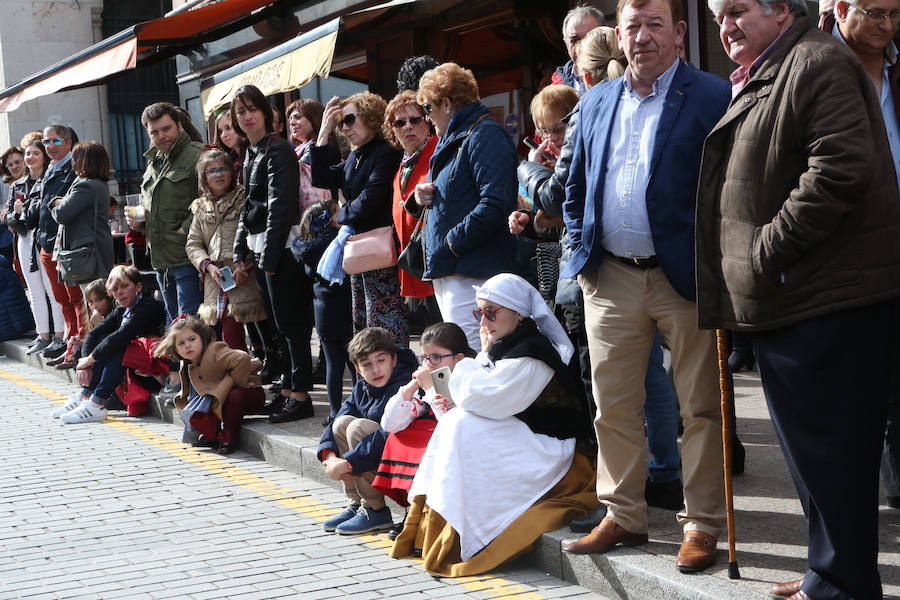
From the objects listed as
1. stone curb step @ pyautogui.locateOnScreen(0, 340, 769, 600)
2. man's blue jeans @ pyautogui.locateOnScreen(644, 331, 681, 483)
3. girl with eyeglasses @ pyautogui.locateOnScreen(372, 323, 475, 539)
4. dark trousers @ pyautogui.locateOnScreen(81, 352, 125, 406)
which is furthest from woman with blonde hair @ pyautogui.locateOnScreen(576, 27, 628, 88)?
dark trousers @ pyautogui.locateOnScreen(81, 352, 125, 406)

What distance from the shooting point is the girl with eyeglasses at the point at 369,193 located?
273 inches

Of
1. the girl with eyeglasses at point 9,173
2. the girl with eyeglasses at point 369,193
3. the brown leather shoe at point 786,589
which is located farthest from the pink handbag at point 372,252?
the girl with eyeglasses at point 9,173

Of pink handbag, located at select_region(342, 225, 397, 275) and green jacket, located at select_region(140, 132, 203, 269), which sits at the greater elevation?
green jacket, located at select_region(140, 132, 203, 269)

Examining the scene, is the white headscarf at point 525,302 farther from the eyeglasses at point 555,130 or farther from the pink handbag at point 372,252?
the pink handbag at point 372,252

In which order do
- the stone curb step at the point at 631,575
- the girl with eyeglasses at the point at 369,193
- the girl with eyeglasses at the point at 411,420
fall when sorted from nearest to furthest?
the stone curb step at the point at 631,575 → the girl with eyeglasses at the point at 411,420 → the girl with eyeglasses at the point at 369,193

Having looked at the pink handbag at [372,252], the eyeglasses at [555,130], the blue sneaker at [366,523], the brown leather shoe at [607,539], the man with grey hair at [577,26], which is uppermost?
the man with grey hair at [577,26]

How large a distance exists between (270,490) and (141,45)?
6.39m

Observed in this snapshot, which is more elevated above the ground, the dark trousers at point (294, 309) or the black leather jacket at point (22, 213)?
the black leather jacket at point (22, 213)

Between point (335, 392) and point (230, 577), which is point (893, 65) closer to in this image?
point (230, 577)

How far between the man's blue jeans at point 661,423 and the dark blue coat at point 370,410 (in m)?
1.21

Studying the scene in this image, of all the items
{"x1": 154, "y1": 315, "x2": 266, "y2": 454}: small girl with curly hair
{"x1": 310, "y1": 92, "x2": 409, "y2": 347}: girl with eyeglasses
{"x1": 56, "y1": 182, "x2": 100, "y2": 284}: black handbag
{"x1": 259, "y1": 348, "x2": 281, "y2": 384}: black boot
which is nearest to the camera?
{"x1": 310, "y1": 92, "x2": 409, "y2": 347}: girl with eyeglasses

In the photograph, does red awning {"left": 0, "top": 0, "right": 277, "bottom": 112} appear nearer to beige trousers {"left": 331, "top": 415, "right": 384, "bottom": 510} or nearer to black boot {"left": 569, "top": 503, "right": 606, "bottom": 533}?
beige trousers {"left": 331, "top": 415, "right": 384, "bottom": 510}

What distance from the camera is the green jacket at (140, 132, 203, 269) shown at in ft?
29.3

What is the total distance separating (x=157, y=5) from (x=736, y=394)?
1872cm
